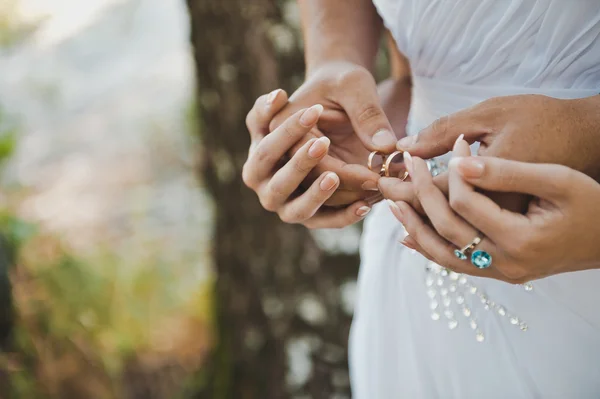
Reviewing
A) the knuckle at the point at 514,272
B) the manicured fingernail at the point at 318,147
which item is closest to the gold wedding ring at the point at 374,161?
the manicured fingernail at the point at 318,147

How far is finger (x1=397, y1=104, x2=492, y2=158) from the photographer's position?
3.11 feet

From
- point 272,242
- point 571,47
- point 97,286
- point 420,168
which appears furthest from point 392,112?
point 97,286

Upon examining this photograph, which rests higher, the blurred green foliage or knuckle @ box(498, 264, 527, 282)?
knuckle @ box(498, 264, 527, 282)

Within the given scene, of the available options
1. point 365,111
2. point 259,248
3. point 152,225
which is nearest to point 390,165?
point 365,111

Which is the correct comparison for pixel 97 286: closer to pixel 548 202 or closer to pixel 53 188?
pixel 53 188

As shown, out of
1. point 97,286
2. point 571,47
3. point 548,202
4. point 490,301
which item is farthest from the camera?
point 97,286

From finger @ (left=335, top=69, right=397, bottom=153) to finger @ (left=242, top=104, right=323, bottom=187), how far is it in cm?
8

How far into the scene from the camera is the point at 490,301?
1209 mm

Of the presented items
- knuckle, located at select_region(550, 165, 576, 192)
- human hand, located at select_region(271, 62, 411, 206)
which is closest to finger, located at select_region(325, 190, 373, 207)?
human hand, located at select_region(271, 62, 411, 206)

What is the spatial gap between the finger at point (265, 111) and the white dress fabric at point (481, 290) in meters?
0.28

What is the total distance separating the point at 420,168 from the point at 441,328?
462mm

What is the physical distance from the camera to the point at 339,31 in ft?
4.28

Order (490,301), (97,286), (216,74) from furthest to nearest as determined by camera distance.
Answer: (97,286)
(216,74)
(490,301)

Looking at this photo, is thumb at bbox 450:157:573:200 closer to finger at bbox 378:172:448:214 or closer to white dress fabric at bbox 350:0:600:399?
finger at bbox 378:172:448:214
